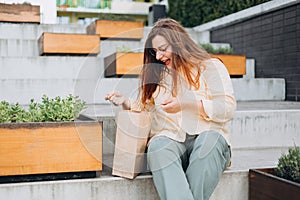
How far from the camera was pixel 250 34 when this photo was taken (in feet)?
15.4

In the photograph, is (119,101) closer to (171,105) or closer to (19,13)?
(171,105)

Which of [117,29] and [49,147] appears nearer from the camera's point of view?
[49,147]

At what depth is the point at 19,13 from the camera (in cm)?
475

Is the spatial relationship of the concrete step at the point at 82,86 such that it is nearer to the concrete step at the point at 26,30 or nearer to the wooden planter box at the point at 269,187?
the concrete step at the point at 26,30

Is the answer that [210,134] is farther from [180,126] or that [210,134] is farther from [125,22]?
[125,22]

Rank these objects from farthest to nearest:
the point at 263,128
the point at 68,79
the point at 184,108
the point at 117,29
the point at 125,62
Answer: the point at 117,29 → the point at 125,62 → the point at 68,79 → the point at 263,128 → the point at 184,108

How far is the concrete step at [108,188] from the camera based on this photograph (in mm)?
1945

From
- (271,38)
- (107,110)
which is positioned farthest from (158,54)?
(271,38)

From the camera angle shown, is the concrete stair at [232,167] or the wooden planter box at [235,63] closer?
the concrete stair at [232,167]

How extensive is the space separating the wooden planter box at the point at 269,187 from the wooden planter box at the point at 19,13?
11.3 feet

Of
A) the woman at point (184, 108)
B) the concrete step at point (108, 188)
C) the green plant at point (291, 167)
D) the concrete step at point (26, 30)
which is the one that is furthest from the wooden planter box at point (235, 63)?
the green plant at point (291, 167)

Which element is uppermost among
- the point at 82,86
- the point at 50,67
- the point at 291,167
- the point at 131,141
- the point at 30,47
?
the point at 30,47

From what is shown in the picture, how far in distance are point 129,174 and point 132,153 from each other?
11cm

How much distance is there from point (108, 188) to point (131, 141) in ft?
0.80
